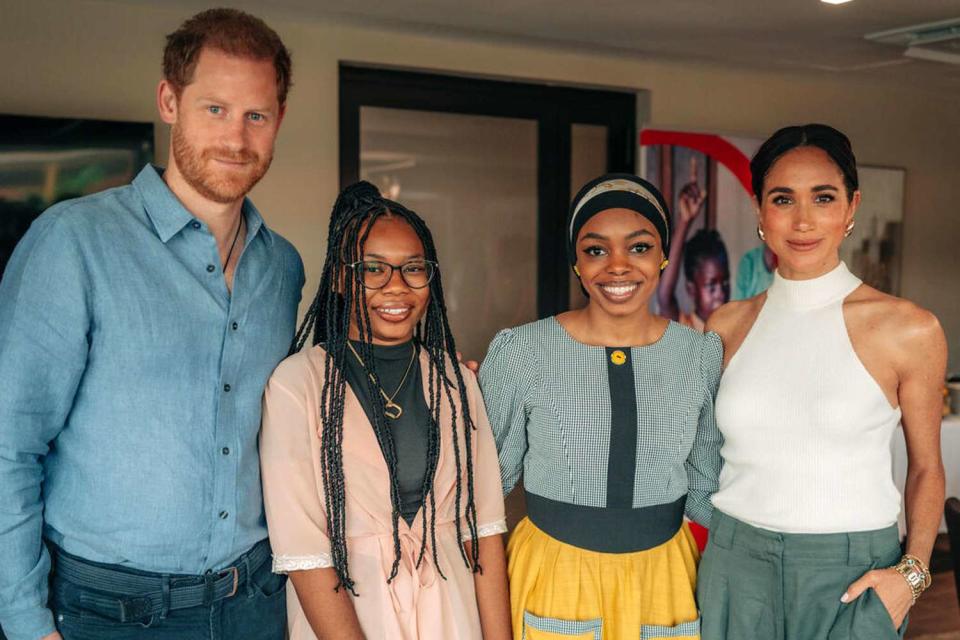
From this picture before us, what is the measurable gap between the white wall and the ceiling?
0.18 metres

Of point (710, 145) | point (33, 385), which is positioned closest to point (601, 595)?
point (33, 385)

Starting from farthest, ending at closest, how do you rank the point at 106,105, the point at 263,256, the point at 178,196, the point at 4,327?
the point at 106,105 → the point at 263,256 → the point at 178,196 → the point at 4,327

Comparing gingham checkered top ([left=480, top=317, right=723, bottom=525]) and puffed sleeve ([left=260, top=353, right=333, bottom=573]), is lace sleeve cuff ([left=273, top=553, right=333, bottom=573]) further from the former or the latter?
gingham checkered top ([left=480, top=317, right=723, bottom=525])

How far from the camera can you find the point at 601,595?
1792 mm

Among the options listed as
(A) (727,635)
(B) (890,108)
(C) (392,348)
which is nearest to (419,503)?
(C) (392,348)

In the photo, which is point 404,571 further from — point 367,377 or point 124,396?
point 124,396

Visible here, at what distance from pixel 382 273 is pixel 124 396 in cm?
50

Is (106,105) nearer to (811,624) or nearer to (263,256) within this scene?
(263,256)

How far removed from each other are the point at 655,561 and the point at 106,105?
319cm

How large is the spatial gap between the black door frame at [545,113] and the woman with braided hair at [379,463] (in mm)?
2964

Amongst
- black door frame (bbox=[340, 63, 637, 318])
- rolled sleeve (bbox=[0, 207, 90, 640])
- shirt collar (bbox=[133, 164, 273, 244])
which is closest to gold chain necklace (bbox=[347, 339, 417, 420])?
shirt collar (bbox=[133, 164, 273, 244])

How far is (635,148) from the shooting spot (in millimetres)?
5293

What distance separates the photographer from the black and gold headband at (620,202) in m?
1.89

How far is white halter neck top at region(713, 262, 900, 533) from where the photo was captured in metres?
1.78
